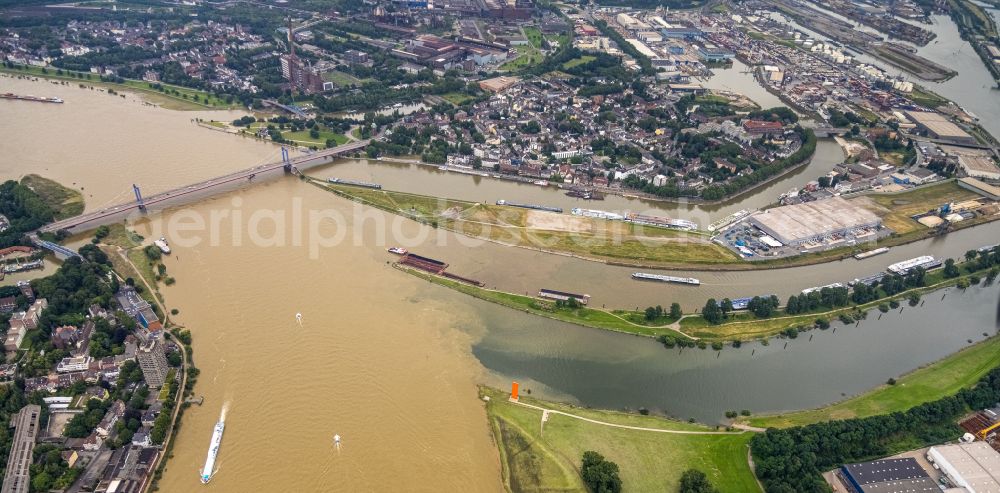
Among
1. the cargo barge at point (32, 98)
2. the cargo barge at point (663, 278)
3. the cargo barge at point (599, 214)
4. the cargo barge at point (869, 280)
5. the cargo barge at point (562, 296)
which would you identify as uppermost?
the cargo barge at point (32, 98)

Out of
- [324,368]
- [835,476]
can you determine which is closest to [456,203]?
[324,368]

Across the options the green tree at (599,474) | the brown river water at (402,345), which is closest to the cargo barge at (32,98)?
the brown river water at (402,345)

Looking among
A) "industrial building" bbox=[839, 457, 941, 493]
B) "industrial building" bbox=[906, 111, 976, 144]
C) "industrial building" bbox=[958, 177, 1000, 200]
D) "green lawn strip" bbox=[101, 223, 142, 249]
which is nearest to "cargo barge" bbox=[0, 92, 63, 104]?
"green lawn strip" bbox=[101, 223, 142, 249]

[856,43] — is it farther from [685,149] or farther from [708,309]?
[708,309]

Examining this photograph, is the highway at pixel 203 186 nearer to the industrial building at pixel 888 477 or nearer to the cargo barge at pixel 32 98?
the cargo barge at pixel 32 98

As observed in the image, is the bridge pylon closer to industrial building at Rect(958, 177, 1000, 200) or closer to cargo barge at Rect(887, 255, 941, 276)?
cargo barge at Rect(887, 255, 941, 276)
